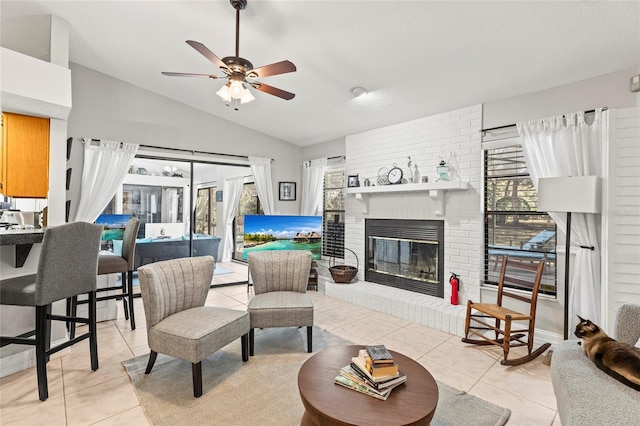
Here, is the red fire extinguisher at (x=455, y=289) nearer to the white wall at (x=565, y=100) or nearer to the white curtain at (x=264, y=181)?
the white wall at (x=565, y=100)

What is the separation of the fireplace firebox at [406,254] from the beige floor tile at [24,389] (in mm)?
3766

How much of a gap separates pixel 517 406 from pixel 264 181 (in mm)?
4728

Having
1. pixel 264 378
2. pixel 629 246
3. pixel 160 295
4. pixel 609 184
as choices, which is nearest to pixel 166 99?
pixel 160 295

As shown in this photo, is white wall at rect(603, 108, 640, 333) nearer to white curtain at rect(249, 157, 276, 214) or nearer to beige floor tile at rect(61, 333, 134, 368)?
beige floor tile at rect(61, 333, 134, 368)

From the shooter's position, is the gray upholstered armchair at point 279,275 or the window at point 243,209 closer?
the gray upholstered armchair at point 279,275

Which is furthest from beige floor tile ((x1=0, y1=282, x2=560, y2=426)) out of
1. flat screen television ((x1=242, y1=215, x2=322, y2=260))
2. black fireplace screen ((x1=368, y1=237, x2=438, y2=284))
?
flat screen television ((x1=242, y1=215, x2=322, y2=260))

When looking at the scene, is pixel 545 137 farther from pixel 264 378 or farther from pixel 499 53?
pixel 264 378

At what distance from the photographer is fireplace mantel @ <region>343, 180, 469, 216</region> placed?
3691mm

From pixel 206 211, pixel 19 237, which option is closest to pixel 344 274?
pixel 206 211

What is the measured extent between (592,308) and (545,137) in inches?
65.4

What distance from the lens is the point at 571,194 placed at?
2627 millimetres

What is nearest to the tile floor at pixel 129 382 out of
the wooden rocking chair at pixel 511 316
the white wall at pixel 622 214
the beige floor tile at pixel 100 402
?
the beige floor tile at pixel 100 402

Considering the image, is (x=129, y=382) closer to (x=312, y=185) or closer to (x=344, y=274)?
(x=344, y=274)

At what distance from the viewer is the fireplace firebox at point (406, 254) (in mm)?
4047
